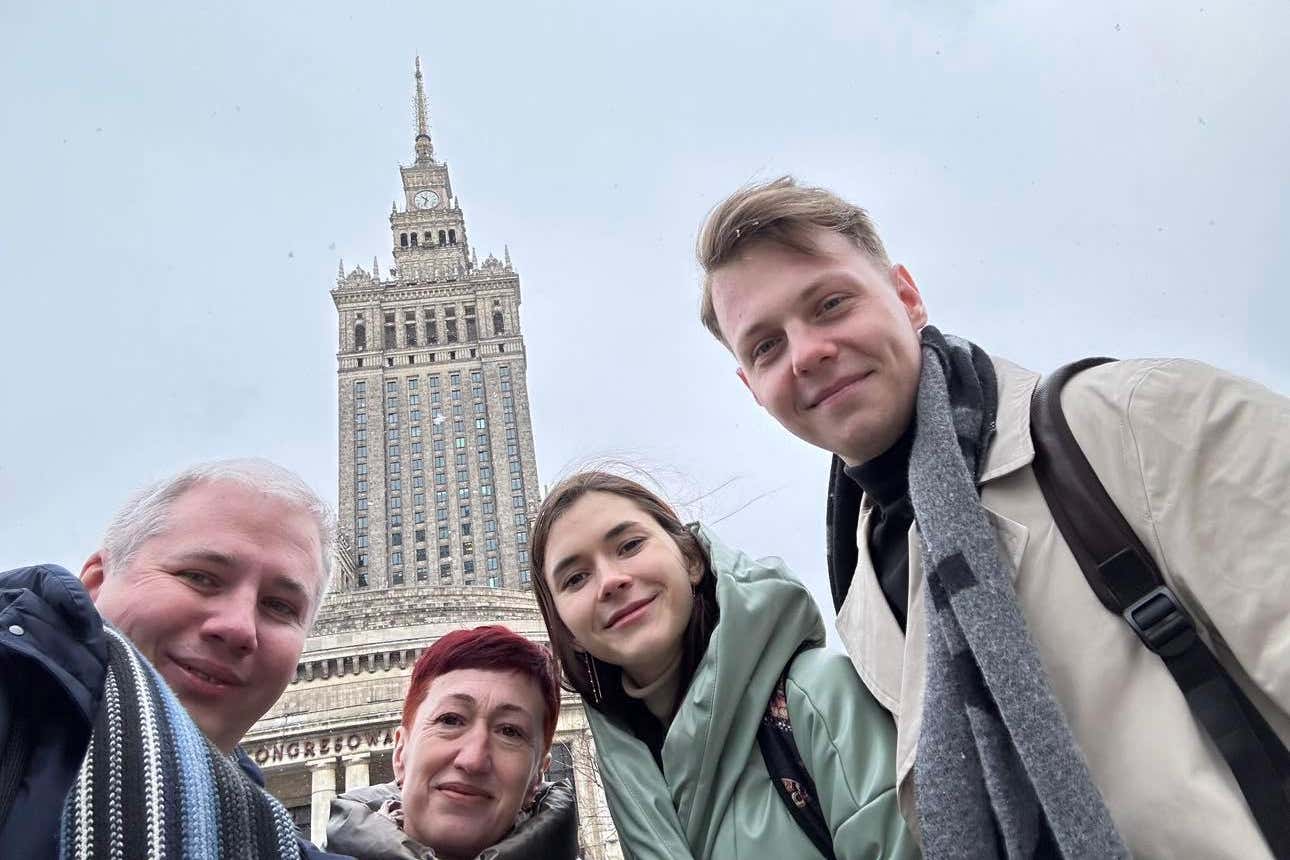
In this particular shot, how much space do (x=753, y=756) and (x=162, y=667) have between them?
1626 mm

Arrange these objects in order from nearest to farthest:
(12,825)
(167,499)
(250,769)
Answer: (12,825)
(167,499)
(250,769)

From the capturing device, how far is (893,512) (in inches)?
104

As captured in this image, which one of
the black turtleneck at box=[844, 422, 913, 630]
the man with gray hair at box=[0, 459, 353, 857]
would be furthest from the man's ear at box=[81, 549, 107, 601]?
the black turtleneck at box=[844, 422, 913, 630]

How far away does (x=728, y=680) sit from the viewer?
95.3 inches

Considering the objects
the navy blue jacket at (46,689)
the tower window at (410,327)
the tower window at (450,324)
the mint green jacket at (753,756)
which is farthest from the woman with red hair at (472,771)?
the tower window at (410,327)

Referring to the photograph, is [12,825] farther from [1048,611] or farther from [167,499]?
[1048,611]

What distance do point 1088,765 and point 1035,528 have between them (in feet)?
1.78

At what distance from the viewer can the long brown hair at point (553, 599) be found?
9.27 feet

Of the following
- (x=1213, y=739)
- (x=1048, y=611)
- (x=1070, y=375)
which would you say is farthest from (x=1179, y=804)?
(x=1070, y=375)

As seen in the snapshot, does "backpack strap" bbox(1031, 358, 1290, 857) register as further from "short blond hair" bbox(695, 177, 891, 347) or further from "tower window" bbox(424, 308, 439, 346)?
"tower window" bbox(424, 308, 439, 346)

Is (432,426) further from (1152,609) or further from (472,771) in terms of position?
(1152,609)

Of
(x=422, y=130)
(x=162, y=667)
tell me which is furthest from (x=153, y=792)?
(x=422, y=130)

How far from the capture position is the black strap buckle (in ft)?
5.60

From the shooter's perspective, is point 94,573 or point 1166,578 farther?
point 94,573
